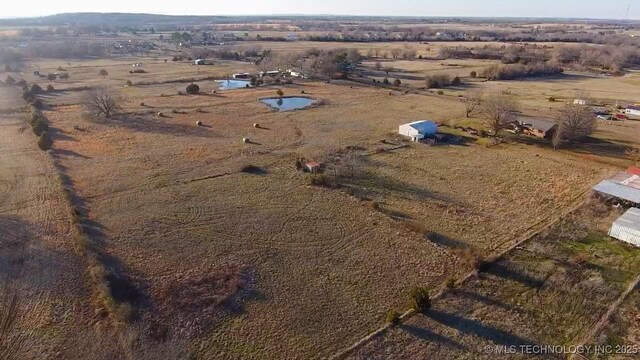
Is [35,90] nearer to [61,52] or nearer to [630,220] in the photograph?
[61,52]

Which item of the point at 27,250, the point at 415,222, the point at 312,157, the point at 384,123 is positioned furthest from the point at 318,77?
the point at 27,250

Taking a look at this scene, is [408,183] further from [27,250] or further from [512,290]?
[27,250]

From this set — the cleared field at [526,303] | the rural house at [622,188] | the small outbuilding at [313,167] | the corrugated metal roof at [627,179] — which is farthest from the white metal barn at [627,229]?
the small outbuilding at [313,167]

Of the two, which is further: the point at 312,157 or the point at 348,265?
the point at 312,157

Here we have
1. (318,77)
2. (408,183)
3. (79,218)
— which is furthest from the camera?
(318,77)

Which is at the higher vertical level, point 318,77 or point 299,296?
point 318,77

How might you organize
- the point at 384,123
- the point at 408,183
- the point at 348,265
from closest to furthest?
the point at 348,265
the point at 408,183
the point at 384,123

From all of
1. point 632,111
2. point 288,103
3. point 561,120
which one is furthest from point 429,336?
point 632,111

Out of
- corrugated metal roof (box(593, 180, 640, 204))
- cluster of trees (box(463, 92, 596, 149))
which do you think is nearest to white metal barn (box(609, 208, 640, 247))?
corrugated metal roof (box(593, 180, 640, 204))
